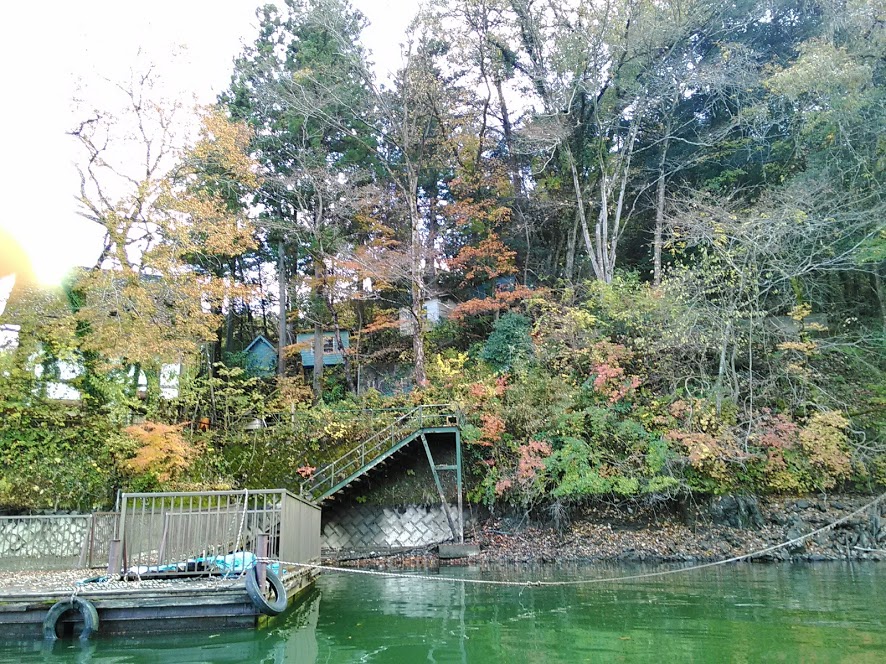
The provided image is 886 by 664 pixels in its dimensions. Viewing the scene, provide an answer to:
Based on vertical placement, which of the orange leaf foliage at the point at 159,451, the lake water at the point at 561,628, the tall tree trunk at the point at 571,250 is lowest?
the lake water at the point at 561,628

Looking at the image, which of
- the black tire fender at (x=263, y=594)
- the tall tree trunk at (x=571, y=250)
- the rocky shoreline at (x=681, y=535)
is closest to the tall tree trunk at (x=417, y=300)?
the rocky shoreline at (x=681, y=535)

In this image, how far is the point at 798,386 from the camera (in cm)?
1838

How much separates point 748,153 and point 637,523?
14.8 metres

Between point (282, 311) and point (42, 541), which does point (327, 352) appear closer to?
point (282, 311)

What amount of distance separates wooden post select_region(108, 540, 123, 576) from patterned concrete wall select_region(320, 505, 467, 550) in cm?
887

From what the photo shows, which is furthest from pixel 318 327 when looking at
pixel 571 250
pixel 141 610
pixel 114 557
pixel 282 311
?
pixel 141 610

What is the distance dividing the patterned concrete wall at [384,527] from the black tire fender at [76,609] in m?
9.90

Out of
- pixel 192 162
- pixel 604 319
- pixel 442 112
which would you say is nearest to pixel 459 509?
pixel 604 319

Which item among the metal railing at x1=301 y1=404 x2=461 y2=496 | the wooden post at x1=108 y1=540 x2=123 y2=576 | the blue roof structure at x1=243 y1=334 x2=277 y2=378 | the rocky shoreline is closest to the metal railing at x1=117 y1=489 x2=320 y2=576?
the wooden post at x1=108 y1=540 x2=123 y2=576

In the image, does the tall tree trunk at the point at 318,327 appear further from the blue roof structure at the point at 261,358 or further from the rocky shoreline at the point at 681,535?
the rocky shoreline at the point at 681,535

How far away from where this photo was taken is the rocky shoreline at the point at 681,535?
15.8 metres

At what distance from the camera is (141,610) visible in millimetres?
8898

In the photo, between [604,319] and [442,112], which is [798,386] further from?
[442,112]

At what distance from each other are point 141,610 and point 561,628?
237 inches
